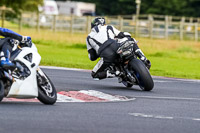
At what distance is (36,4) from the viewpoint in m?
65.9

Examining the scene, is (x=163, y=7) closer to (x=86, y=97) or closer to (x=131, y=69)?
(x=131, y=69)

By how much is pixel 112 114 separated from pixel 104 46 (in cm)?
466

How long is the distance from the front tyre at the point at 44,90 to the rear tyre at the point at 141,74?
11.4 ft

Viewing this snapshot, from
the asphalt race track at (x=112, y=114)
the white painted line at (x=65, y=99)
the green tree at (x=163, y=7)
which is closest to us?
the asphalt race track at (x=112, y=114)

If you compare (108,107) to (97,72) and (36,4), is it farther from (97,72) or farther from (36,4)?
(36,4)

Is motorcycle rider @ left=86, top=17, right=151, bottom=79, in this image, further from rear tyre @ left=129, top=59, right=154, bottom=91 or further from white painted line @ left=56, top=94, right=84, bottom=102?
white painted line @ left=56, top=94, right=84, bottom=102

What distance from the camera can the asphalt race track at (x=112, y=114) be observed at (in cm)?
870

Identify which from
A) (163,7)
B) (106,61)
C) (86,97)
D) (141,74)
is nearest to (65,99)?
(86,97)

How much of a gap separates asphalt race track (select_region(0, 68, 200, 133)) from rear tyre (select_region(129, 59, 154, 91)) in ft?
0.53

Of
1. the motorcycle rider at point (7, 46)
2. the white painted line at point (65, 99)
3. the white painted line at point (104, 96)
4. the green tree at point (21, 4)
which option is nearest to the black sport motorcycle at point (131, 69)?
the white painted line at point (104, 96)

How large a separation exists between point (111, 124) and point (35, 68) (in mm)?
1940

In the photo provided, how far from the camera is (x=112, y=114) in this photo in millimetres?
10125

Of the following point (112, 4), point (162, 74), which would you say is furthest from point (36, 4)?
point (162, 74)

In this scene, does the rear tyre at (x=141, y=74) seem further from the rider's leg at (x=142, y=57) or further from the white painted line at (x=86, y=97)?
the white painted line at (x=86, y=97)
